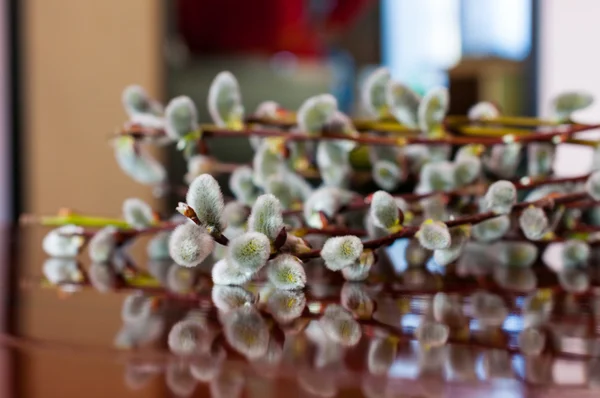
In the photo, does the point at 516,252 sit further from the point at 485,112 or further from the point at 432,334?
the point at 432,334

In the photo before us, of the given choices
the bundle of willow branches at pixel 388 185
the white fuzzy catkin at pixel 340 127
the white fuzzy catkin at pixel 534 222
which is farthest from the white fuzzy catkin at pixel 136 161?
the white fuzzy catkin at pixel 534 222

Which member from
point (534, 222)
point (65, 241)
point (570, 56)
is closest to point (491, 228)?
point (534, 222)

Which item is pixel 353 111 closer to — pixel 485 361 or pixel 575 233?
pixel 575 233

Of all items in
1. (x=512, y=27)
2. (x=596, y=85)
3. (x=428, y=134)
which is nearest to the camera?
(x=428, y=134)

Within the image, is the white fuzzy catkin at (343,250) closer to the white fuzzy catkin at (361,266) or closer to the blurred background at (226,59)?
the white fuzzy catkin at (361,266)

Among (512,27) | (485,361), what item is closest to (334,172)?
(485,361)
